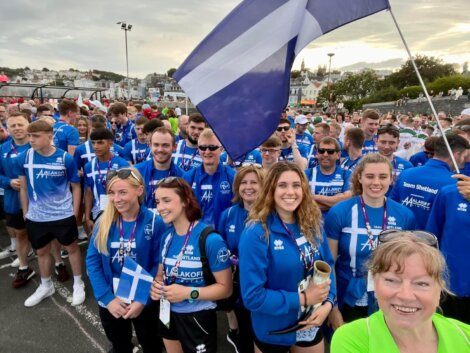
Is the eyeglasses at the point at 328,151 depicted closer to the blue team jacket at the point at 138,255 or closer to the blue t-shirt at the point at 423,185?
the blue t-shirt at the point at 423,185

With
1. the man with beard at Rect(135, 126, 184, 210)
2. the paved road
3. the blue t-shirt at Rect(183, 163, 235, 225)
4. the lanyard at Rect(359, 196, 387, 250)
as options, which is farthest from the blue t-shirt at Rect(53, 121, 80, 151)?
the lanyard at Rect(359, 196, 387, 250)

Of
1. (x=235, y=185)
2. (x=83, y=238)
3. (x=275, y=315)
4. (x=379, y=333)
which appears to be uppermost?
(x=235, y=185)

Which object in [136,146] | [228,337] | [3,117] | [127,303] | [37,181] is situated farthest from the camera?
[3,117]

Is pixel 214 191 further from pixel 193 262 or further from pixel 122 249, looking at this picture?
pixel 193 262

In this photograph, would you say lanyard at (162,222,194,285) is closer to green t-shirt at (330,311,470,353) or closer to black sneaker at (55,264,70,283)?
green t-shirt at (330,311,470,353)

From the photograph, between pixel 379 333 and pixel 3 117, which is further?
pixel 3 117

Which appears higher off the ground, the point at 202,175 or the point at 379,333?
the point at 202,175

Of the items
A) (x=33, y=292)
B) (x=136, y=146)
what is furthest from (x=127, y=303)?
(x=136, y=146)

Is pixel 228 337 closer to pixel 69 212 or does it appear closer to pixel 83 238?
pixel 69 212

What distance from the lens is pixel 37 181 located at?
13.9ft

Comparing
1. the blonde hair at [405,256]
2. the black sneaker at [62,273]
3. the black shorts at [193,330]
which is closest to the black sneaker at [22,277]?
the black sneaker at [62,273]

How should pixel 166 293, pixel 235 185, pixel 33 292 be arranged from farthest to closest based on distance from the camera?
pixel 33 292, pixel 235 185, pixel 166 293

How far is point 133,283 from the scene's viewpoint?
2590mm

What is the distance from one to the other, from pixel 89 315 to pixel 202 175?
2269 mm
